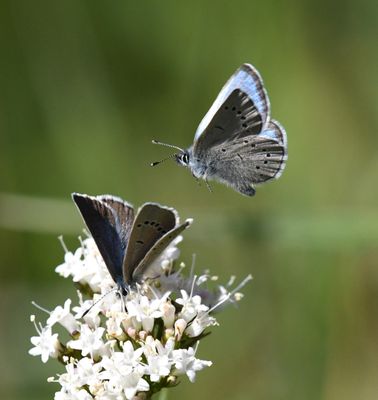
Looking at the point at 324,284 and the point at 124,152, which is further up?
the point at 124,152

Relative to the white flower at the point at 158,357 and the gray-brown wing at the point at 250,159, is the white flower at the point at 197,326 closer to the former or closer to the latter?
the white flower at the point at 158,357

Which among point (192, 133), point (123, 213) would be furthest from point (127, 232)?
point (192, 133)

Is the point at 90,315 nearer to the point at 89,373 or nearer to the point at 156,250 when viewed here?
the point at 89,373

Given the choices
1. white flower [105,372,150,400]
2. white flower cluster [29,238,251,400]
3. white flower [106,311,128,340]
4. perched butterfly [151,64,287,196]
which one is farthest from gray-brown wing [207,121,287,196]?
white flower [105,372,150,400]

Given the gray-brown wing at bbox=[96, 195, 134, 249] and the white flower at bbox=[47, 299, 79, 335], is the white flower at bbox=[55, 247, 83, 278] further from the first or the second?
the gray-brown wing at bbox=[96, 195, 134, 249]

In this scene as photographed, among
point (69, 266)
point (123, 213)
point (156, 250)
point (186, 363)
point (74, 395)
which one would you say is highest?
point (69, 266)

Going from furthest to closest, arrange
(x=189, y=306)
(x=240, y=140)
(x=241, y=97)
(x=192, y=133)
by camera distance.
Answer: (x=192, y=133) → (x=240, y=140) → (x=241, y=97) → (x=189, y=306)

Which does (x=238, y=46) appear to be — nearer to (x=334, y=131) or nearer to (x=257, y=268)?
(x=334, y=131)

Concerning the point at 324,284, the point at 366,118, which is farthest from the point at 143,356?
the point at 366,118
